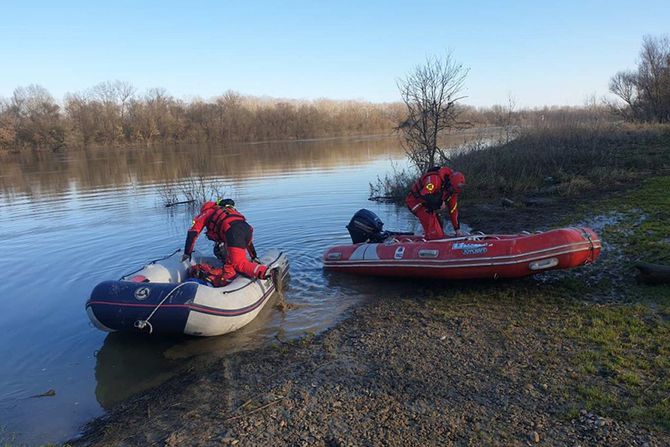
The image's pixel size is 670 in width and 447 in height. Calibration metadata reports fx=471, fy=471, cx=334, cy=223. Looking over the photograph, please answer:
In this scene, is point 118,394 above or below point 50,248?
below

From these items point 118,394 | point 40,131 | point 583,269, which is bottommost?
point 118,394

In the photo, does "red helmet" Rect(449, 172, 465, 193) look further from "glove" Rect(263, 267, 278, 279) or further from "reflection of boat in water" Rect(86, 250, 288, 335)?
"reflection of boat in water" Rect(86, 250, 288, 335)

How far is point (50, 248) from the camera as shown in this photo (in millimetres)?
10047

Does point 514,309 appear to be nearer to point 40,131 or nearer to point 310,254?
point 310,254

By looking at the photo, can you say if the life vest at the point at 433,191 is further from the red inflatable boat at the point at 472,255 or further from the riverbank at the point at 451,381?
the riverbank at the point at 451,381

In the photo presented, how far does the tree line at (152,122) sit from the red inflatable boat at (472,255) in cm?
5123

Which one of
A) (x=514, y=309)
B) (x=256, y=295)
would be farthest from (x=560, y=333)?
(x=256, y=295)

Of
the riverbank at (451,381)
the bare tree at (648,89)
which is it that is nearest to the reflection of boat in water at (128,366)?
the riverbank at (451,381)

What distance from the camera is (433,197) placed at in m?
7.14

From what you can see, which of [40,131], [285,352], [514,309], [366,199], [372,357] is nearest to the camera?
[372,357]

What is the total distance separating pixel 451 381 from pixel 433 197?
3.80 metres

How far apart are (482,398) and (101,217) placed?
40.2ft

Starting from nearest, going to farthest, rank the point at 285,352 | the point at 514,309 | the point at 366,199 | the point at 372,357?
the point at 372,357
the point at 285,352
the point at 514,309
the point at 366,199

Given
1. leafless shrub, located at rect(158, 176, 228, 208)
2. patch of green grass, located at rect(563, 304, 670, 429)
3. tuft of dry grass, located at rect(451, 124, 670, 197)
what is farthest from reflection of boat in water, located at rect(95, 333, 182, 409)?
tuft of dry grass, located at rect(451, 124, 670, 197)
